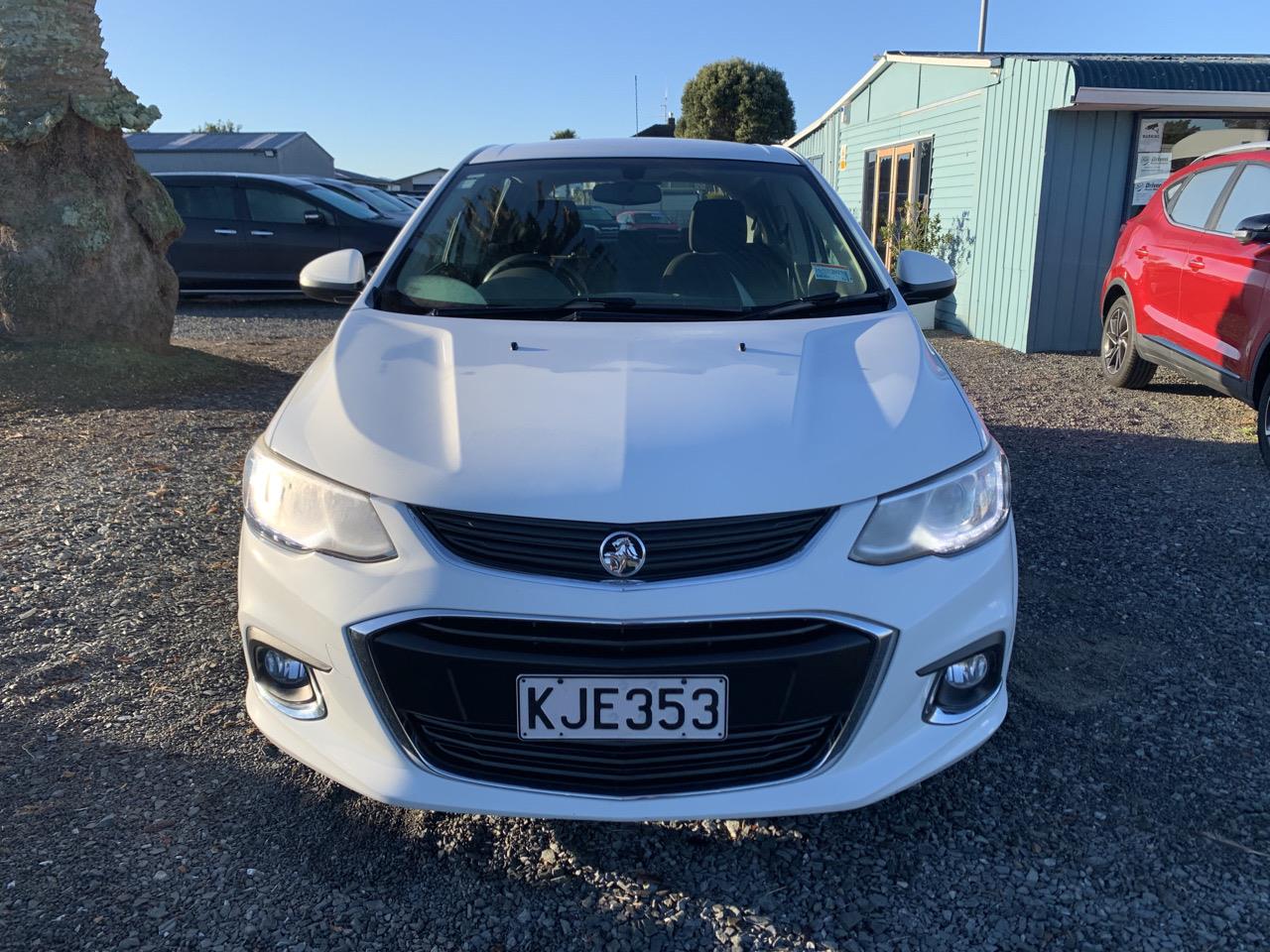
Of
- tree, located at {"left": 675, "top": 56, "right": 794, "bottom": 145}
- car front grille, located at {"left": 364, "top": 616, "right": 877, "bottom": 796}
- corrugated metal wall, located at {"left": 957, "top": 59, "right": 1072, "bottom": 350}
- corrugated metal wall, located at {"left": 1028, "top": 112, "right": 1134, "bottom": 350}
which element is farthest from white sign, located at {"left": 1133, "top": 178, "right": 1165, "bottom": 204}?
tree, located at {"left": 675, "top": 56, "right": 794, "bottom": 145}

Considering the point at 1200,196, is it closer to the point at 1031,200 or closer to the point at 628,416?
the point at 1031,200

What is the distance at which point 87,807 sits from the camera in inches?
95.6

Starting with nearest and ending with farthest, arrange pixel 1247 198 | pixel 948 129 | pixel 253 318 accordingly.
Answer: pixel 1247 198, pixel 948 129, pixel 253 318

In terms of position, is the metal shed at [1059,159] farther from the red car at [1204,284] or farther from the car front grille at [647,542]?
the car front grille at [647,542]

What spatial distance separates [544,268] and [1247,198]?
4980 millimetres

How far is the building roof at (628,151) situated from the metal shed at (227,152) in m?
37.3

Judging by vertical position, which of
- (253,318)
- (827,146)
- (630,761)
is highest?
(827,146)

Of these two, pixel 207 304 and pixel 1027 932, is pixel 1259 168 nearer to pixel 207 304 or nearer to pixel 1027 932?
pixel 1027 932

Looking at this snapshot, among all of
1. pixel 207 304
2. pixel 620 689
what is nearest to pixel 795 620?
pixel 620 689

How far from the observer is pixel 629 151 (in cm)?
366

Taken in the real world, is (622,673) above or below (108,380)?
above

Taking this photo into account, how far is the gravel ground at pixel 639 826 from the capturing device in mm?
2068

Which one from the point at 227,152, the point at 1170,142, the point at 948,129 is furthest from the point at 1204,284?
the point at 227,152

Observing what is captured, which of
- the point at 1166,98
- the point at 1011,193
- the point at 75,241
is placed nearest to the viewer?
the point at 75,241
